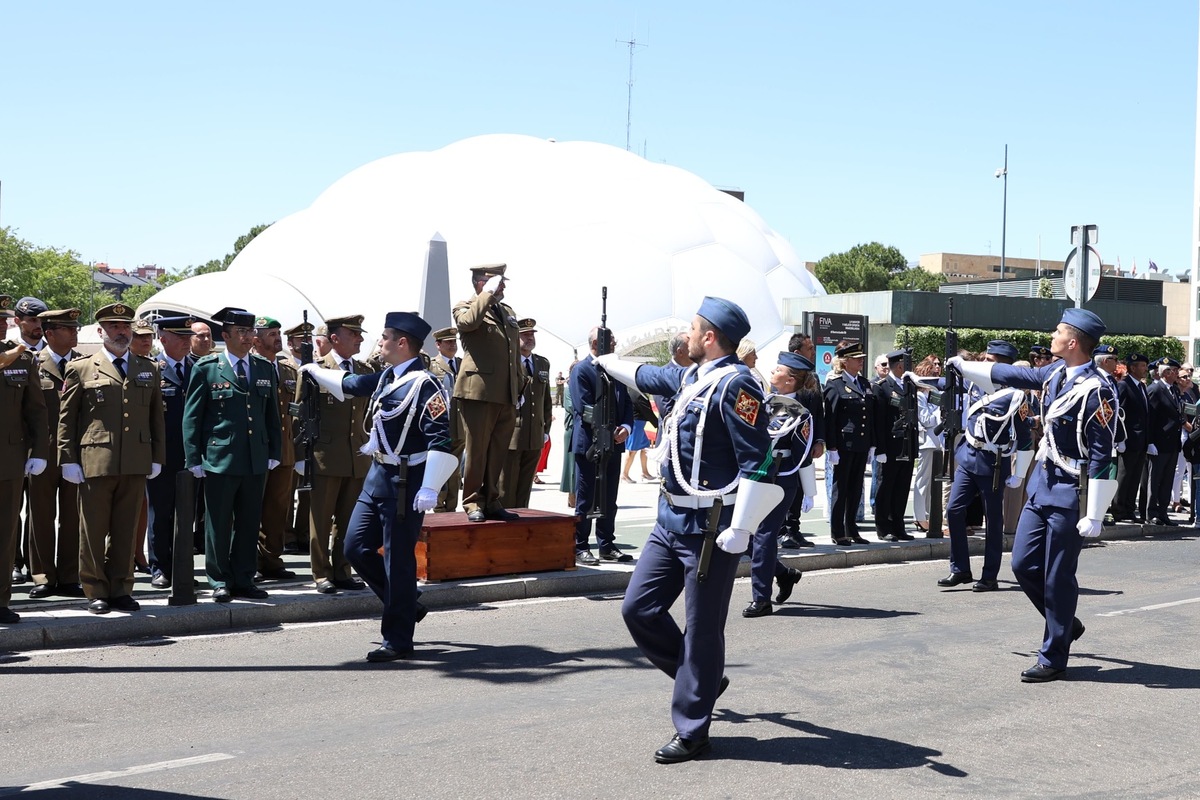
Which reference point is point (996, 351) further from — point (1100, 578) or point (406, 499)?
point (406, 499)

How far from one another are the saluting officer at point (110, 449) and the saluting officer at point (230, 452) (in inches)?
13.8

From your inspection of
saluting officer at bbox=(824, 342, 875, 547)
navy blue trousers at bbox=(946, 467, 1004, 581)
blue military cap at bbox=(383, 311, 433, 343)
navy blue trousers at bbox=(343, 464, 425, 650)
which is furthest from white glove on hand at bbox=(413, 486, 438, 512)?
saluting officer at bbox=(824, 342, 875, 547)

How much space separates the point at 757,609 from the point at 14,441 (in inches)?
216

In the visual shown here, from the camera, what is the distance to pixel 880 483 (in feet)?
46.9

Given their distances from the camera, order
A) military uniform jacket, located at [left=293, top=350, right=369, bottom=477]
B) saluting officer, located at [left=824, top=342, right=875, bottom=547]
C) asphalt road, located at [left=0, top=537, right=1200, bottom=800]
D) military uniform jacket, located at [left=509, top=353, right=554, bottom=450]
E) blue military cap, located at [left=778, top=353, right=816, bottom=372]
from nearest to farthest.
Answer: asphalt road, located at [left=0, top=537, right=1200, bottom=800] < military uniform jacket, located at [left=293, top=350, right=369, bottom=477] < blue military cap, located at [left=778, top=353, right=816, bottom=372] < military uniform jacket, located at [left=509, top=353, right=554, bottom=450] < saluting officer, located at [left=824, top=342, right=875, bottom=547]

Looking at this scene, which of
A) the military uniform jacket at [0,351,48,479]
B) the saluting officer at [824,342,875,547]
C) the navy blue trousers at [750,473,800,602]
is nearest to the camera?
the military uniform jacket at [0,351,48,479]

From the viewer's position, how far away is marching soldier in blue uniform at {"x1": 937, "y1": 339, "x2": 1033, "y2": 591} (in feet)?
36.4

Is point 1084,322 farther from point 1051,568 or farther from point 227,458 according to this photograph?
point 227,458

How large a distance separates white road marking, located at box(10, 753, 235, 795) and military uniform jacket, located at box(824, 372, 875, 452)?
29.6 feet

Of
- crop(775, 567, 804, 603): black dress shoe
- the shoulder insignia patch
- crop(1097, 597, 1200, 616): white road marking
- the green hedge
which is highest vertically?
the green hedge

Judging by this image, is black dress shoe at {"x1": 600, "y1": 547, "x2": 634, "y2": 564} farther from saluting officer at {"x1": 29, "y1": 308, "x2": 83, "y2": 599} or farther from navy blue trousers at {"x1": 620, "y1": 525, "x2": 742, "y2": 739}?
navy blue trousers at {"x1": 620, "y1": 525, "x2": 742, "y2": 739}

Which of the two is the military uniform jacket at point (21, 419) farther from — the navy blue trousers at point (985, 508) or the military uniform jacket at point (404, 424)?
the navy blue trousers at point (985, 508)

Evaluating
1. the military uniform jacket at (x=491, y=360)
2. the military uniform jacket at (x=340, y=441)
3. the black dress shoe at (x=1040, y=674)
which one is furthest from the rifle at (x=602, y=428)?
the black dress shoe at (x=1040, y=674)

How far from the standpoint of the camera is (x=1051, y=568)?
7848mm
